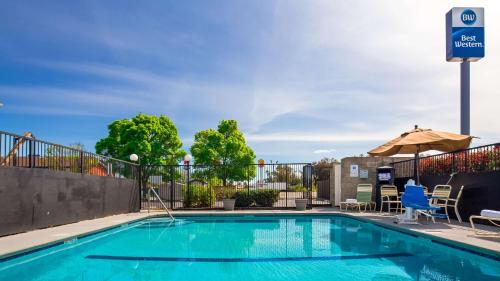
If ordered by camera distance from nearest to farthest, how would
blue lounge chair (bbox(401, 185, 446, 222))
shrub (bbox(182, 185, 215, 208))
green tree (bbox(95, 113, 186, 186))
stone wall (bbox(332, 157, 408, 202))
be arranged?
1. blue lounge chair (bbox(401, 185, 446, 222))
2. stone wall (bbox(332, 157, 408, 202))
3. shrub (bbox(182, 185, 215, 208))
4. green tree (bbox(95, 113, 186, 186))

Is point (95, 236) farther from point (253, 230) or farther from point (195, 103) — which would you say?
point (195, 103)

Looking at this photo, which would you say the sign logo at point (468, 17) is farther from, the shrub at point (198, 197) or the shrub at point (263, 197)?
the shrub at point (198, 197)

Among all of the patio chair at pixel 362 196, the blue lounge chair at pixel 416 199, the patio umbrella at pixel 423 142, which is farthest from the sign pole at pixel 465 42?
the blue lounge chair at pixel 416 199

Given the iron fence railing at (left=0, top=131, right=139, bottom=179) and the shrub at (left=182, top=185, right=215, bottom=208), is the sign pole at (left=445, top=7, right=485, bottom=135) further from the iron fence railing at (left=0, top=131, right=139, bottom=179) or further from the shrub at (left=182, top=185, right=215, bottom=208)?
the iron fence railing at (left=0, top=131, right=139, bottom=179)

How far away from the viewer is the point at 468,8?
18.2m

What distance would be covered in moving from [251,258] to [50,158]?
592cm

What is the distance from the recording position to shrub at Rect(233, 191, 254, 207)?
1378 centimetres

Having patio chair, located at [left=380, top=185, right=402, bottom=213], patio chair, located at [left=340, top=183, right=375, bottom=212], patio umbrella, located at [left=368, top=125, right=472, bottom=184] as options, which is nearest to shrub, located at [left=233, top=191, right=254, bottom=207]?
patio chair, located at [left=340, top=183, right=375, bottom=212]

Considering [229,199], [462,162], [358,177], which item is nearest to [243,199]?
[229,199]

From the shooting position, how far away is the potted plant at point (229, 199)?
12859 mm

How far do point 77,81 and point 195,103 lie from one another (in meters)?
5.06

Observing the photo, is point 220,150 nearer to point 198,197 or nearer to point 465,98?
point 198,197

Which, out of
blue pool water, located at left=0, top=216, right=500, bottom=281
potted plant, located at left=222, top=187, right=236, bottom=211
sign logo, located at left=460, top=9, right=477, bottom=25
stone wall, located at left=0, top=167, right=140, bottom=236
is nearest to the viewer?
blue pool water, located at left=0, top=216, right=500, bottom=281

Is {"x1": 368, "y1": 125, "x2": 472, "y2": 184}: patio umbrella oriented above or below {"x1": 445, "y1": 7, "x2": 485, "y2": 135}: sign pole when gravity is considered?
below
